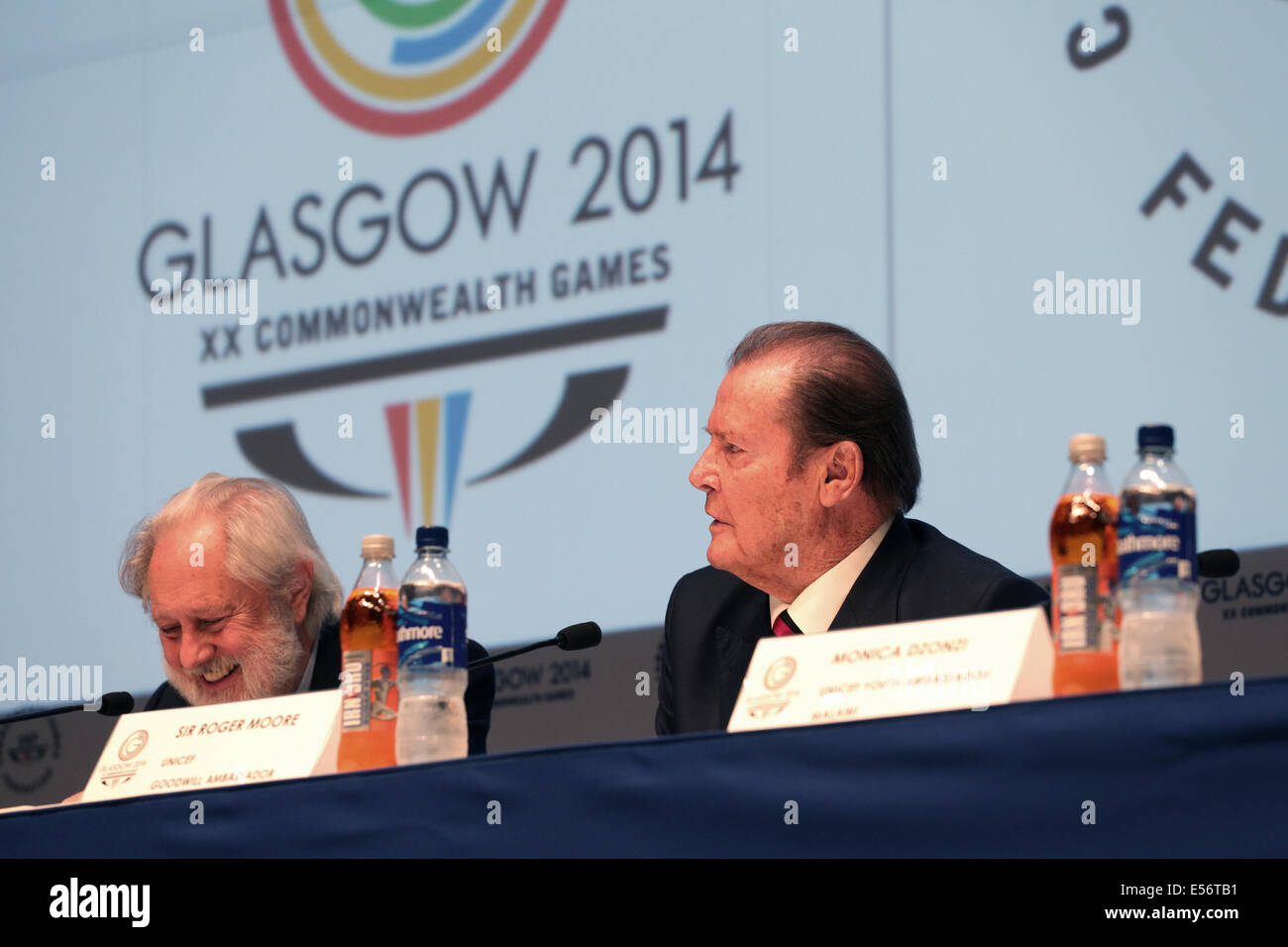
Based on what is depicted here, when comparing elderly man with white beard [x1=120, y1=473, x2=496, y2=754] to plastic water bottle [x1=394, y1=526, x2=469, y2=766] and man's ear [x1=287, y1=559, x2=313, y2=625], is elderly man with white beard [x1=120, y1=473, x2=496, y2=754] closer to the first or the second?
man's ear [x1=287, y1=559, x2=313, y2=625]

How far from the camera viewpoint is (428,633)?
1.85 metres

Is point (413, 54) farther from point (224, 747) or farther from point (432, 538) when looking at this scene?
point (224, 747)

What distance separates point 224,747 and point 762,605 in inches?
35.7

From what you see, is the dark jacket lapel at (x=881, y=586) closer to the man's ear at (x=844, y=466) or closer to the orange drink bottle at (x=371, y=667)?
the man's ear at (x=844, y=466)

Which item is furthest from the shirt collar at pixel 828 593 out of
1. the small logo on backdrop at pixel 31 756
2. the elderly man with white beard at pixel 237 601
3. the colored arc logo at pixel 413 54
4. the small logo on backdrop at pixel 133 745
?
the small logo on backdrop at pixel 31 756

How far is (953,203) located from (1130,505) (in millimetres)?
1779

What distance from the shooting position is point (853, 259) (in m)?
3.35

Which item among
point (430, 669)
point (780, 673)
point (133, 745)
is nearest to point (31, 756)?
point (133, 745)

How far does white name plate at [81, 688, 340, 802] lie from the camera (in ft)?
5.98

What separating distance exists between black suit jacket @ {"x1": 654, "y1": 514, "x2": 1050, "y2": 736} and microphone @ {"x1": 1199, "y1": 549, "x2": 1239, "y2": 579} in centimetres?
22

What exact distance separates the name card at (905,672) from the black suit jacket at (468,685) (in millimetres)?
1024
